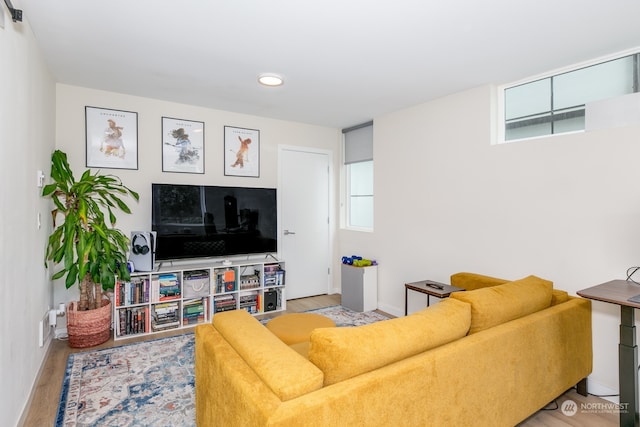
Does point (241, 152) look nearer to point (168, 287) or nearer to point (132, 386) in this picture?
point (168, 287)

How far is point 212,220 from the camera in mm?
3818

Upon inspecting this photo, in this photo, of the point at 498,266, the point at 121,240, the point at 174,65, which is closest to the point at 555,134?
Answer: the point at 498,266

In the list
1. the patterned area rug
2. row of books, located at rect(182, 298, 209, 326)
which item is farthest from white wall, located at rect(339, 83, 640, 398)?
the patterned area rug

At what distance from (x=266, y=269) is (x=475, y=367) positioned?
112 inches

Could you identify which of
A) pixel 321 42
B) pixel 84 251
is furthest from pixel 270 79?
pixel 84 251

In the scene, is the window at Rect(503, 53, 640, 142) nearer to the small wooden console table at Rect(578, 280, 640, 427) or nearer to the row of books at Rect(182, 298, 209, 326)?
the small wooden console table at Rect(578, 280, 640, 427)

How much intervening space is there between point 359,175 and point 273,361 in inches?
148

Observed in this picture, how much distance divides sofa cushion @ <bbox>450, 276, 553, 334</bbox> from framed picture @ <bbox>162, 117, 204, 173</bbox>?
3153mm

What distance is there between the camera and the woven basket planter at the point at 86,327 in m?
2.98

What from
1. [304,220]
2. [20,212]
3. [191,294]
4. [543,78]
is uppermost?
[543,78]

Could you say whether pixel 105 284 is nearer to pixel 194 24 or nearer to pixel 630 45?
pixel 194 24

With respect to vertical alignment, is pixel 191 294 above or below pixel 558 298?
below

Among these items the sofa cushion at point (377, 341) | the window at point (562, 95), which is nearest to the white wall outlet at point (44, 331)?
the sofa cushion at point (377, 341)

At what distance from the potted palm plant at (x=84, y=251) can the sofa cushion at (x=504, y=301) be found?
284 centimetres
